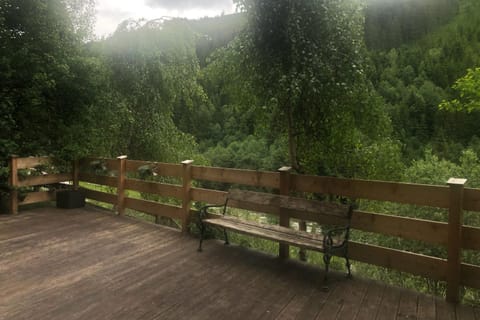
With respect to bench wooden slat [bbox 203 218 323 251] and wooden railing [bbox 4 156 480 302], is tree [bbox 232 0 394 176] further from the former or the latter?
bench wooden slat [bbox 203 218 323 251]

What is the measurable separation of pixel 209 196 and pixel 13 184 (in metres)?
3.53

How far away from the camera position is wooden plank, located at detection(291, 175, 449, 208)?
3182 millimetres

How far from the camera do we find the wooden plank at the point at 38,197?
6.19 metres

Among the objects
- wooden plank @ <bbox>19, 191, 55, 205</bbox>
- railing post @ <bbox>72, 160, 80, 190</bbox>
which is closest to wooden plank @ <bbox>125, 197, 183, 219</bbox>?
railing post @ <bbox>72, 160, 80, 190</bbox>

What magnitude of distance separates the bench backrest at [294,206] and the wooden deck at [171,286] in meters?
0.54

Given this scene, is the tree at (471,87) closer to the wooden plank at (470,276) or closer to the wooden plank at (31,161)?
the wooden plank at (470,276)

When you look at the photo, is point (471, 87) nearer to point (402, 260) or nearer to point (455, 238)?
point (455, 238)

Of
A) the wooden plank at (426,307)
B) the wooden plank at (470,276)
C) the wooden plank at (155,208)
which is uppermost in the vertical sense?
the wooden plank at (155,208)

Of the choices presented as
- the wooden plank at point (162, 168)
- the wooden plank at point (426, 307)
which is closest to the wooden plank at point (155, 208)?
the wooden plank at point (162, 168)

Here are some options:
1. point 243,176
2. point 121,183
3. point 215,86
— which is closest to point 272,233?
point 243,176

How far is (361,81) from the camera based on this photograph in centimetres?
398

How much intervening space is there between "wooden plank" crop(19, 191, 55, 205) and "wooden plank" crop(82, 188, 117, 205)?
0.60m

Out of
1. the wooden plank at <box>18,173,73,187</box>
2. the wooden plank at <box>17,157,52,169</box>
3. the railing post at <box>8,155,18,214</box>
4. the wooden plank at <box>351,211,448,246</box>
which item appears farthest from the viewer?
the wooden plank at <box>18,173,73,187</box>

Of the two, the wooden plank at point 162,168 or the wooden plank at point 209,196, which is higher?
the wooden plank at point 162,168
